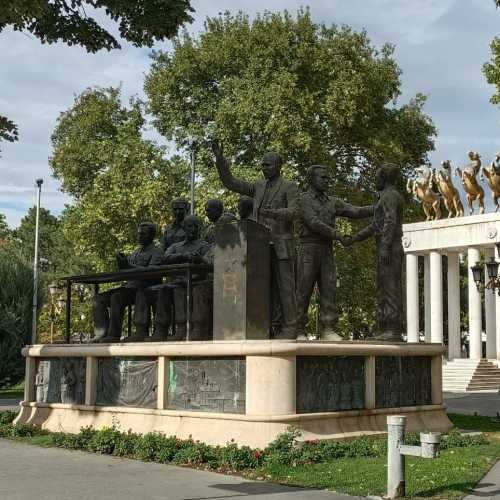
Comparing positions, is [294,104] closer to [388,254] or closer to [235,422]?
[388,254]

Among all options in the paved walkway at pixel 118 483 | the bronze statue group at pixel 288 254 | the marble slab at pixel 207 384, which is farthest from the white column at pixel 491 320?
the paved walkway at pixel 118 483

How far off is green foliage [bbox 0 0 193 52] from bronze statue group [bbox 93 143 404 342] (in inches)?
72.6

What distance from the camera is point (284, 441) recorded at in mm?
10633

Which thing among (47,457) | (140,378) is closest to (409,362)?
(140,378)

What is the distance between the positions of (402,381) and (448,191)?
1121 inches

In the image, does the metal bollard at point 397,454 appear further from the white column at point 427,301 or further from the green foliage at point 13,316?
the white column at point 427,301

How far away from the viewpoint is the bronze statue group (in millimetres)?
12383

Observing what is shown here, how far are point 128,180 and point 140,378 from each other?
23.4m

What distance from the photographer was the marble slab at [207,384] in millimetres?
11422

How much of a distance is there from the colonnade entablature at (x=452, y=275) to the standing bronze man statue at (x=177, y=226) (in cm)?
2509

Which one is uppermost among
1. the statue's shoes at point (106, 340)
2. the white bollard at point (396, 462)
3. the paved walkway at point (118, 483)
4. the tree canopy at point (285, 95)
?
the tree canopy at point (285, 95)

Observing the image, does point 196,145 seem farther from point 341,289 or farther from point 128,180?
point 341,289

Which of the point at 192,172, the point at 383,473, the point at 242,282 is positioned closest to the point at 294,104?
the point at 192,172

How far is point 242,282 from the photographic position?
11.8 metres
